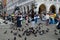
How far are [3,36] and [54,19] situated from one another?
8.67m

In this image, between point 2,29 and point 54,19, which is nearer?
point 2,29

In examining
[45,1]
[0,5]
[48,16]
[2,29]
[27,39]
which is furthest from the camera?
[0,5]

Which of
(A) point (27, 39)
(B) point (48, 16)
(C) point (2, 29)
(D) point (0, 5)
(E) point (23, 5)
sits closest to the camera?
(A) point (27, 39)

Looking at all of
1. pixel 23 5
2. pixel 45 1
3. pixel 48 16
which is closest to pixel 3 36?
pixel 48 16

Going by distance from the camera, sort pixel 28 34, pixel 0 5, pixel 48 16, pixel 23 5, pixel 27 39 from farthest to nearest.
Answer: pixel 0 5
pixel 23 5
pixel 48 16
pixel 28 34
pixel 27 39

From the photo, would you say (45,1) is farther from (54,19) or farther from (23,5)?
(54,19)

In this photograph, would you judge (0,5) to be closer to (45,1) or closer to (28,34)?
(45,1)

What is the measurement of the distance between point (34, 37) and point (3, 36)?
7.53ft

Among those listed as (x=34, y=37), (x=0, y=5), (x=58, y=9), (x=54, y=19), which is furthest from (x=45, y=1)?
(x=0, y=5)

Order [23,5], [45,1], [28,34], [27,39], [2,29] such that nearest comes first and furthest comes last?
[27,39], [28,34], [2,29], [45,1], [23,5]

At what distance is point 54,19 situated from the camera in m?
24.8

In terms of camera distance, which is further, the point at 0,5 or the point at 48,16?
the point at 0,5

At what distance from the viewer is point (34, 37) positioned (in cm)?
1708

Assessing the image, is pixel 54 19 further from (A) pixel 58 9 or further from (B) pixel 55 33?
(A) pixel 58 9
